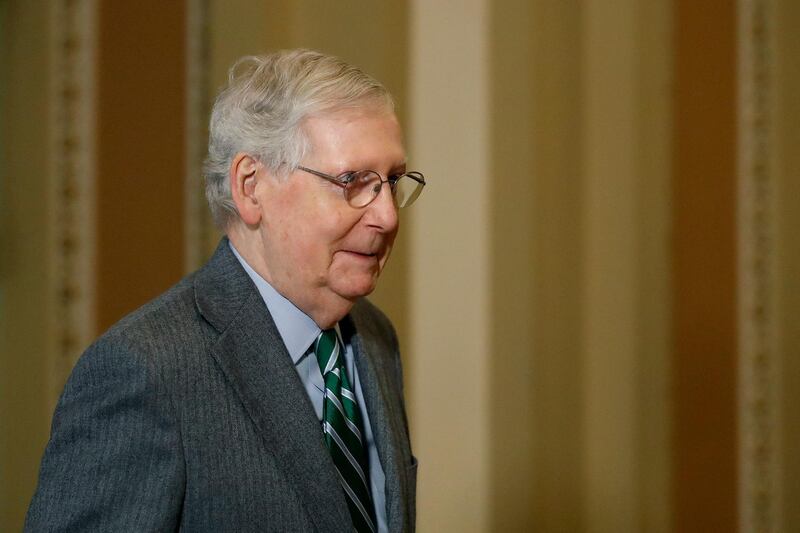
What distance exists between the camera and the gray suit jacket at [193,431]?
122cm

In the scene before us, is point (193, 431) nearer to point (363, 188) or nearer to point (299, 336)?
point (299, 336)

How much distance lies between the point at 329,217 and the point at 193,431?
400mm

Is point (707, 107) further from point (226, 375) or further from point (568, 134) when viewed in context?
point (226, 375)

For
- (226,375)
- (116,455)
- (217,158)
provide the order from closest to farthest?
(116,455) < (226,375) < (217,158)

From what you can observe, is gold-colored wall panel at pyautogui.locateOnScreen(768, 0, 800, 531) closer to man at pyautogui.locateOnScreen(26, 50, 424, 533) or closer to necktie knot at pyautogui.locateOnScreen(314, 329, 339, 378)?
man at pyautogui.locateOnScreen(26, 50, 424, 533)

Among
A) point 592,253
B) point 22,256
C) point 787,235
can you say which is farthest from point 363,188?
point 787,235

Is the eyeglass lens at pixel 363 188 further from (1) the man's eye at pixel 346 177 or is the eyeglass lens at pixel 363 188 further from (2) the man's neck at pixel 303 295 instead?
(2) the man's neck at pixel 303 295

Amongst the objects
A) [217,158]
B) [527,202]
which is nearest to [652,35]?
[527,202]

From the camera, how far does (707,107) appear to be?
3.27 metres

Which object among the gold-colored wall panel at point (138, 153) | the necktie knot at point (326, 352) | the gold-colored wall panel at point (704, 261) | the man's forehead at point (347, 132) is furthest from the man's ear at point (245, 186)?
the gold-colored wall panel at point (704, 261)

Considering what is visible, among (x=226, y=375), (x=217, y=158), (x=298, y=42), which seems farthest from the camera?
(x=298, y=42)

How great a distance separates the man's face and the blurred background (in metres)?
1.65

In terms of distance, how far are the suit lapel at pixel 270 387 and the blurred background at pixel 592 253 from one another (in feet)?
5.53

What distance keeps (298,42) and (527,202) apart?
3.27ft
